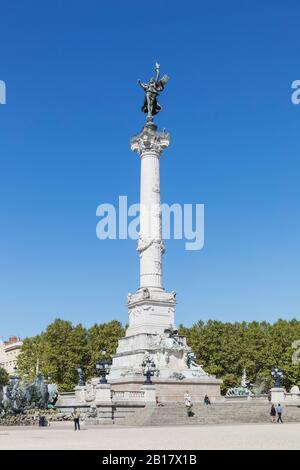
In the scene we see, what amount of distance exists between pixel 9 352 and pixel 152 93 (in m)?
94.1

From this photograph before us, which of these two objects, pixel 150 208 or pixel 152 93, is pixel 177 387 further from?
pixel 152 93

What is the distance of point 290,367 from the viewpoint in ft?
237

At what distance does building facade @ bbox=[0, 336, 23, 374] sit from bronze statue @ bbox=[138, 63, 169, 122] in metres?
85.5

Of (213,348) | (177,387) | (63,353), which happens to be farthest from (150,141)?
(63,353)

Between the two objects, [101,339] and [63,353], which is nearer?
[63,353]

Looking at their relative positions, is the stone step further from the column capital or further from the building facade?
the building facade

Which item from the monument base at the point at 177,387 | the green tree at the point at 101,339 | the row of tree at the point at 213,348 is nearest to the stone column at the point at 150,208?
the monument base at the point at 177,387

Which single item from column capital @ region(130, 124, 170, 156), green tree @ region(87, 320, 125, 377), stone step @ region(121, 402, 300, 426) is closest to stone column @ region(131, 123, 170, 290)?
column capital @ region(130, 124, 170, 156)

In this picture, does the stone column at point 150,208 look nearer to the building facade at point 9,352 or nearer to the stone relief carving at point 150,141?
the stone relief carving at point 150,141

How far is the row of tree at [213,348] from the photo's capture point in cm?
7319

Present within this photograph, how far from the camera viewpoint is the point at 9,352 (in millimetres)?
140125

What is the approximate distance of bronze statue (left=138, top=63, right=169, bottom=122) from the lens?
59531mm

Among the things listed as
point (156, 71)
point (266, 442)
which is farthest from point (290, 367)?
point (266, 442)
